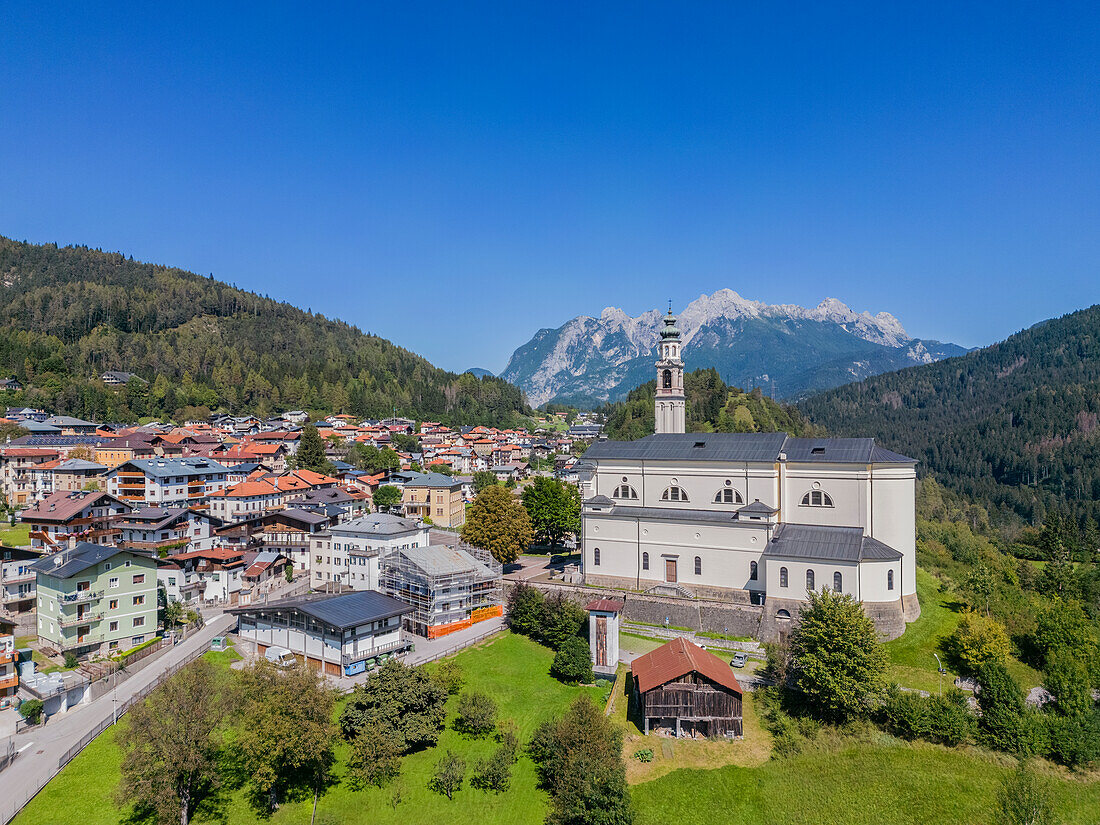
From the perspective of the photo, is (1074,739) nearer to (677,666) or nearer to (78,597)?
(677,666)

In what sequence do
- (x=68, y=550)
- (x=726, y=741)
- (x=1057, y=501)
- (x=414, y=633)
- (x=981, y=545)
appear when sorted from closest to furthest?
(x=726, y=741) < (x=68, y=550) < (x=414, y=633) < (x=981, y=545) < (x=1057, y=501)

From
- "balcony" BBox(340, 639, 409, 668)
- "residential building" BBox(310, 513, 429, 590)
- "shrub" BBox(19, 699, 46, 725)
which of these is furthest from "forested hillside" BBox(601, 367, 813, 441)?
"shrub" BBox(19, 699, 46, 725)

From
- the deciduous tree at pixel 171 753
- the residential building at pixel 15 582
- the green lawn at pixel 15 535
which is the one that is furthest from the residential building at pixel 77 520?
the deciduous tree at pixel 171 753

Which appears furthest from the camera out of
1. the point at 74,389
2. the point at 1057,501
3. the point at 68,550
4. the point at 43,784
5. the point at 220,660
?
the point at 1057,501

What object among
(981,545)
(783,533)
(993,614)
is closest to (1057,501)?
(981,545)

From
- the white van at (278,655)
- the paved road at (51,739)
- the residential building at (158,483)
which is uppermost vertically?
the residential building at (158,483)

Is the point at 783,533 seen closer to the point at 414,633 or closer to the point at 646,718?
the point at 646,718

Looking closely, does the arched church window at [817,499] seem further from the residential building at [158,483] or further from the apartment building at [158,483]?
the apartment building at [158,483]
